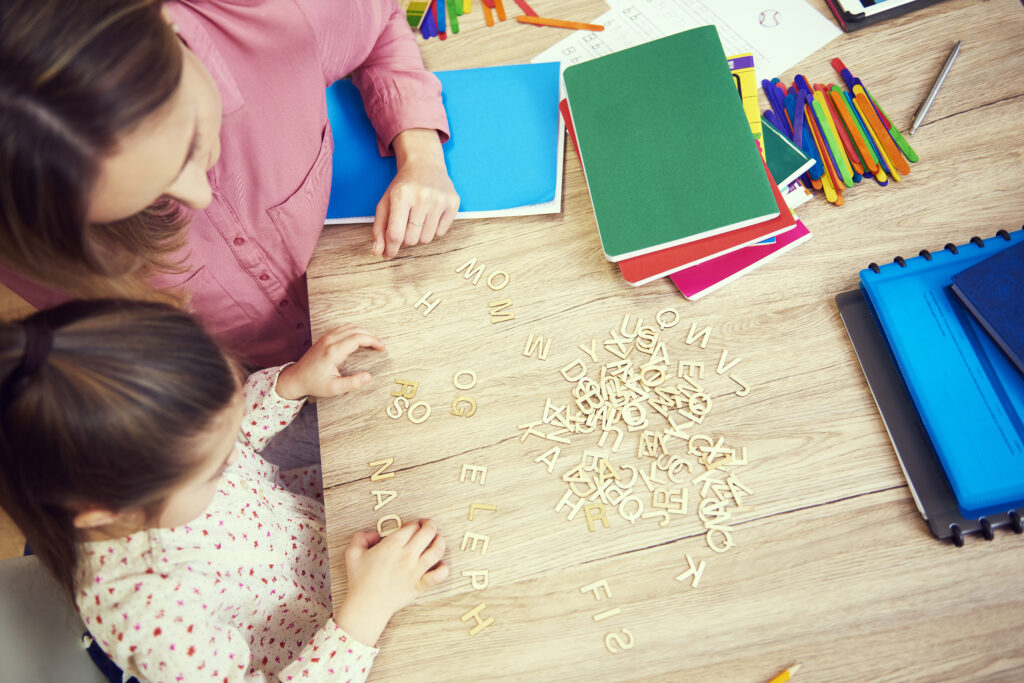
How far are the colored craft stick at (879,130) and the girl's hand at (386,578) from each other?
32.3 inches

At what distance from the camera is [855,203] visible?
3.11ft

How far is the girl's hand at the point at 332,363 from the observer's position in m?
0.92

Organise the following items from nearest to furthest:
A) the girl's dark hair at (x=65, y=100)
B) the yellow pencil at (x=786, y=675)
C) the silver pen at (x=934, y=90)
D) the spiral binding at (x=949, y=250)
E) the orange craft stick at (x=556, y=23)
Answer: the girl's dark hair at (x=65, y=100) < the yellow pencil at (x=786, y=675) < the spiral binding at (x=949, y=250) < the silver pen at (x=934, y=90) < the orange craft stick at (x=556, y=23)

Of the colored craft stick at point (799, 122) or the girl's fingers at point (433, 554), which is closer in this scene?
the girl's fingers at point (433, 554)

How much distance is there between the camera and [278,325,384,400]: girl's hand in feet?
3.01

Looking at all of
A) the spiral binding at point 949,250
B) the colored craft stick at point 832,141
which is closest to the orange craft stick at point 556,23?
the colored craft stick at point 832,141

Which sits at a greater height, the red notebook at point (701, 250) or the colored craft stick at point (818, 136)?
the colored craft stick at point (818, 136)

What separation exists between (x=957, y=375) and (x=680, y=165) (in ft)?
1.44

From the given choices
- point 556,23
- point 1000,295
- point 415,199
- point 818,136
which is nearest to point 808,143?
point 818,136

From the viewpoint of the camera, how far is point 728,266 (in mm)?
923

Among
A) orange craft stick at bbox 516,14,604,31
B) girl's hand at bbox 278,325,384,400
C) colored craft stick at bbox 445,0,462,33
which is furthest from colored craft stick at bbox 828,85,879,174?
girl's hand at bbox 278,325,384,400

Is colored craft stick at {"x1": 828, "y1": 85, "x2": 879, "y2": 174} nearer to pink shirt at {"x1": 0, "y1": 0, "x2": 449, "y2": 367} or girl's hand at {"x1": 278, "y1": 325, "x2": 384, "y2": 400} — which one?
pink shirt at {"x1": 0, "y1": 0, "x2": 449, "y2": 367}

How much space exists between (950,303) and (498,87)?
0.73 m

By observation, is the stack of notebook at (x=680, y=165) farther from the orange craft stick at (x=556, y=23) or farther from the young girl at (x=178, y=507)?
the young girl at (x=178, y=507)
